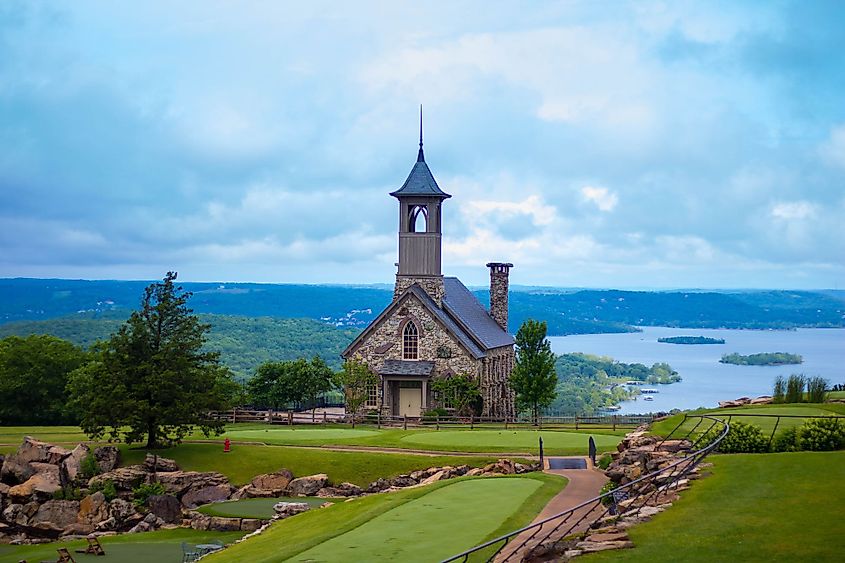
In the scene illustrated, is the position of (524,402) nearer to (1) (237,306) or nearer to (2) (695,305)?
(2) (695,305)

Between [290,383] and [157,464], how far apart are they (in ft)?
69.3

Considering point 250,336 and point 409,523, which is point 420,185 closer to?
point 409,523

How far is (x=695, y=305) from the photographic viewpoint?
172 meters

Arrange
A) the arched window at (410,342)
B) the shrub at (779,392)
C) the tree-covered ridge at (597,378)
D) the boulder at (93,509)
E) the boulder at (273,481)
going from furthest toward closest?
the tree-covered ridge at (597,378), the arched window at (410,342), the boulder at (273,481), the shrub at (779,392), the boulder at (93,509)

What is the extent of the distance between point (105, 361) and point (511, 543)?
1120 inches

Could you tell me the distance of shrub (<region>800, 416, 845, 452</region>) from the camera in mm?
27094

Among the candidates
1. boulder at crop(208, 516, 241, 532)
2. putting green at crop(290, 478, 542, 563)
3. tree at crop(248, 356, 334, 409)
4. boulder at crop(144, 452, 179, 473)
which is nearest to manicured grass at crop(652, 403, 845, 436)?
putting green at crop(290, 478, 542, 563)

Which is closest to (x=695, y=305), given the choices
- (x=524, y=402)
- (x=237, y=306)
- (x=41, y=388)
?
(x=237, y=306)

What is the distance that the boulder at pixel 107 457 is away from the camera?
4122cm

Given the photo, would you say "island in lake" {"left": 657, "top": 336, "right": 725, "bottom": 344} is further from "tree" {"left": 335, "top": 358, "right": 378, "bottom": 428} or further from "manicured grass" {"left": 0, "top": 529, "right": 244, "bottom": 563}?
"manicured grass" {"left": 0, "top": 529, "right": 244, "bottom": 563}

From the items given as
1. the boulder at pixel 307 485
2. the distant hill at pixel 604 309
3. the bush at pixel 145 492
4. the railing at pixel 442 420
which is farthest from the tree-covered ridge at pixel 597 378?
the bush at pixel 145 492

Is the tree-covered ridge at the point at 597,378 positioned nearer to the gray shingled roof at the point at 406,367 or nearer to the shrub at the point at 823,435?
the gray shingled roof at the point at 406,367

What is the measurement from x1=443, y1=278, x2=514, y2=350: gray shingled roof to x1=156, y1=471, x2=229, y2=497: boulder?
22.0 m

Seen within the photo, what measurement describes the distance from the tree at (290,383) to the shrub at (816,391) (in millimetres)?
30640
